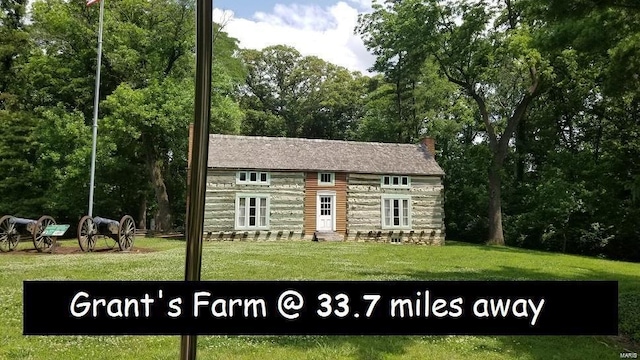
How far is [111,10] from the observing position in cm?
2545

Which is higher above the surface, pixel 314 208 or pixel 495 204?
pixel 495 204

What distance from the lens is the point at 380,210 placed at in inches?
842

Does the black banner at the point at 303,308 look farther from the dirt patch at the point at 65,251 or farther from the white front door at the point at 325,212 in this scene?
the white front door at the point at 325,212

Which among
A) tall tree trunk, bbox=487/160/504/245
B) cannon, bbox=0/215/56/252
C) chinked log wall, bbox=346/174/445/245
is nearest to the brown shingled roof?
chinked log wall, bbox=346/174/445/245

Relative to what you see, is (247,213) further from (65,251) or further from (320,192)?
(65,251)

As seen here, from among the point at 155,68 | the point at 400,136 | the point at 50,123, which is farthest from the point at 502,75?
the point at 50,123

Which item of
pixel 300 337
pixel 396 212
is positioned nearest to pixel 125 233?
Result: pixel 300 337

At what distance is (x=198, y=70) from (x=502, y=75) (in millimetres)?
25630

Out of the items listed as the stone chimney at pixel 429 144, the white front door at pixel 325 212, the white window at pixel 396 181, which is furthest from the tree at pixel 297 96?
the white front door at pixel 325 212

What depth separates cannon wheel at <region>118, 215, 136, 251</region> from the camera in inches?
545

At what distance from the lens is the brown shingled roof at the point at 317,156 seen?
66.3 feet

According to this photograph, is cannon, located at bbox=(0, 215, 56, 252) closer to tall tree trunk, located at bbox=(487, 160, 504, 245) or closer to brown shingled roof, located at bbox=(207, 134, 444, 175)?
brown shingled roof, located at bbox=(207, 134, 444, 175)

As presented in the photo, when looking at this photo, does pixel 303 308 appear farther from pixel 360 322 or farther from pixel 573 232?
A: pixel 573 232

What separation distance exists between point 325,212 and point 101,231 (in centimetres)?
980
